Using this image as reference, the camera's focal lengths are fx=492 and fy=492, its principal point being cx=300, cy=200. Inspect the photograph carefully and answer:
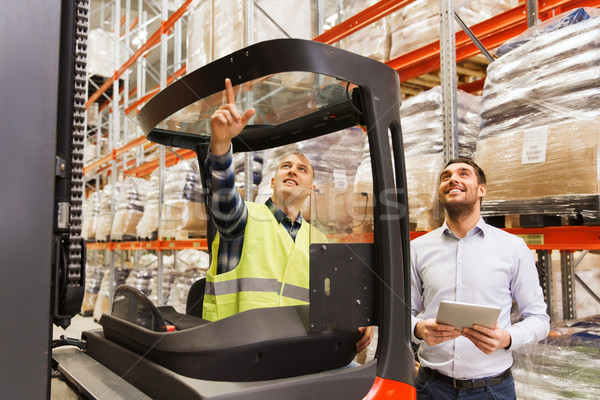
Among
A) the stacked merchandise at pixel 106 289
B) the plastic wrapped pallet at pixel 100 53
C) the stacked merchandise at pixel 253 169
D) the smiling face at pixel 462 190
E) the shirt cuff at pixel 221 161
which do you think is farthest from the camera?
the plastic wrapped pallet at pixel 100 53

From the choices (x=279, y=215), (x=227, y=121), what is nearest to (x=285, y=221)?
(x=279, y=215)

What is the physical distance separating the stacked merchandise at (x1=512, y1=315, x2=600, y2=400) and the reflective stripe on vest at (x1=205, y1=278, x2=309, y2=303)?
5.66ft

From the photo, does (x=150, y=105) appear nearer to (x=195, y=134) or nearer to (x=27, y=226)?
(x=195, y=134)

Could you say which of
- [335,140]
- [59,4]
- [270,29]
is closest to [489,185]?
[335,140]

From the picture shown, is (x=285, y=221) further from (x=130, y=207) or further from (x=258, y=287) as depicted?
(x=130, y=207)

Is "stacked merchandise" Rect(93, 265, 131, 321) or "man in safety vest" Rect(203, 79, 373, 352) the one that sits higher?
"man in safety vest" Rect(203, 79, 373, 352)

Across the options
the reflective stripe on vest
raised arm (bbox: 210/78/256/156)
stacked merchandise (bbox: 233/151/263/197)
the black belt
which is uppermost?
stacked merchandise (bbox: 233/151/263/197)

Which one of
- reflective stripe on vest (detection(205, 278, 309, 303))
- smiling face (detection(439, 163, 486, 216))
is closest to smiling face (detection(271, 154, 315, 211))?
reflective stripe on vest (detection(205, 278, 309, 303))

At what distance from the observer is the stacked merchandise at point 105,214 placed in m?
10.1

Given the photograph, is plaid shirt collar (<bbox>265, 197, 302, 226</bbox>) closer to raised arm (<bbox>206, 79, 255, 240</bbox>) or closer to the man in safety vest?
the man in safety vest

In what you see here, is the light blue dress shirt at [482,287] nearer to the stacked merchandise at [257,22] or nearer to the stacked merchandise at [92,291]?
the stacked merchandise at [257,22]

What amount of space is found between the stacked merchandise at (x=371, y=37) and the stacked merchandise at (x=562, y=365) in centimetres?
275

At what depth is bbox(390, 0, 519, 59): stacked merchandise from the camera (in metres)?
4.07

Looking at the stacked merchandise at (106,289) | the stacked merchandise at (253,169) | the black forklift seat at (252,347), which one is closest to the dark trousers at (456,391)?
the black forklift seat at (252,347)
